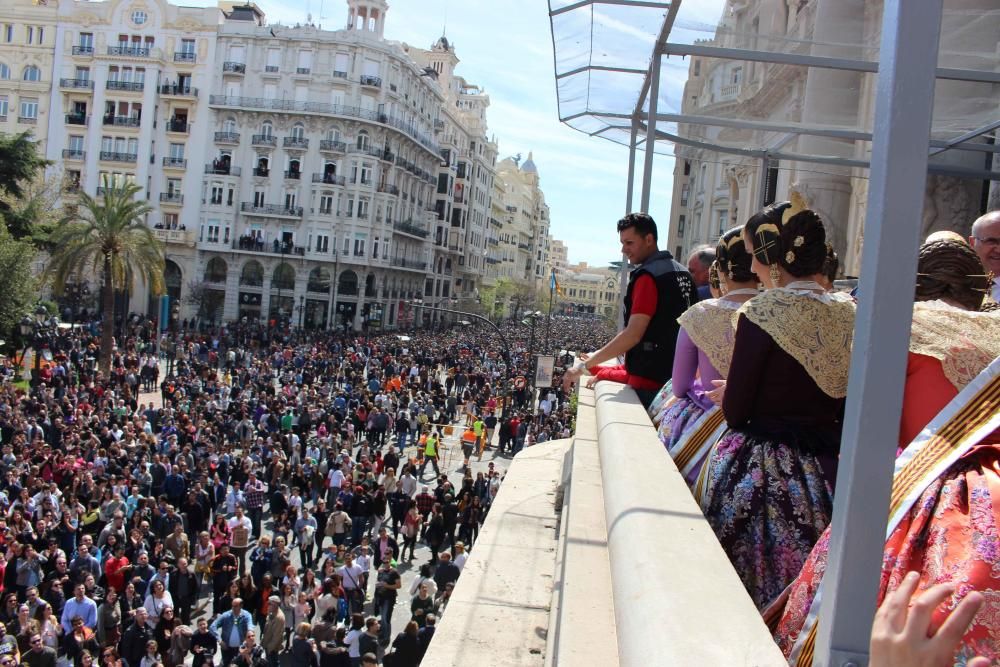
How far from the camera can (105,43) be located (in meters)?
54.5

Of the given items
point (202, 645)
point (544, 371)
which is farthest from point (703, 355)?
point (544, 371)

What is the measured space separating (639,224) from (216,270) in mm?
A: 54208

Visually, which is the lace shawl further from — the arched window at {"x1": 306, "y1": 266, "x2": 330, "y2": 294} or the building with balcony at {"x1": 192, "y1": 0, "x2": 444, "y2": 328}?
the arched window at {"x1": 306, "y1": 266, "x2": 330, "y2": 294}

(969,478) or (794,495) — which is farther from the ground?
(969,478)

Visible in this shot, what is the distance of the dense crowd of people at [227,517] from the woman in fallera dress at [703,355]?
21.0 ft

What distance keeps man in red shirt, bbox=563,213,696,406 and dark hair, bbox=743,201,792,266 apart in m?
1.47

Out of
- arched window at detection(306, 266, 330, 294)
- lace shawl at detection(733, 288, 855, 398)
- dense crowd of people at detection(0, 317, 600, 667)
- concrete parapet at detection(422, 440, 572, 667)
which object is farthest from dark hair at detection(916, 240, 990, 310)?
arched window at detection(306, 266, 330, 294)

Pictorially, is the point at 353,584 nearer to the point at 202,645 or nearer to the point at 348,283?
the point at 202,645

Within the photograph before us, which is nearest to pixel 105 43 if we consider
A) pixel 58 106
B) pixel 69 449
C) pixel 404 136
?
pixel 58 106

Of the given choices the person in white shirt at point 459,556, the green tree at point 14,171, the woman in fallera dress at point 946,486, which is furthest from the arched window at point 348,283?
the woman in fallera dress at point 946,486

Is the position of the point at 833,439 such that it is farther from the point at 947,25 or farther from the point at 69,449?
the point at 69,449

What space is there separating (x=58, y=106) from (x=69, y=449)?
46386 mm

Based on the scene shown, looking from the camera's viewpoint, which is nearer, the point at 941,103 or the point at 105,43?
Answer: the point at 941,103

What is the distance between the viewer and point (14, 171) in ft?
103
